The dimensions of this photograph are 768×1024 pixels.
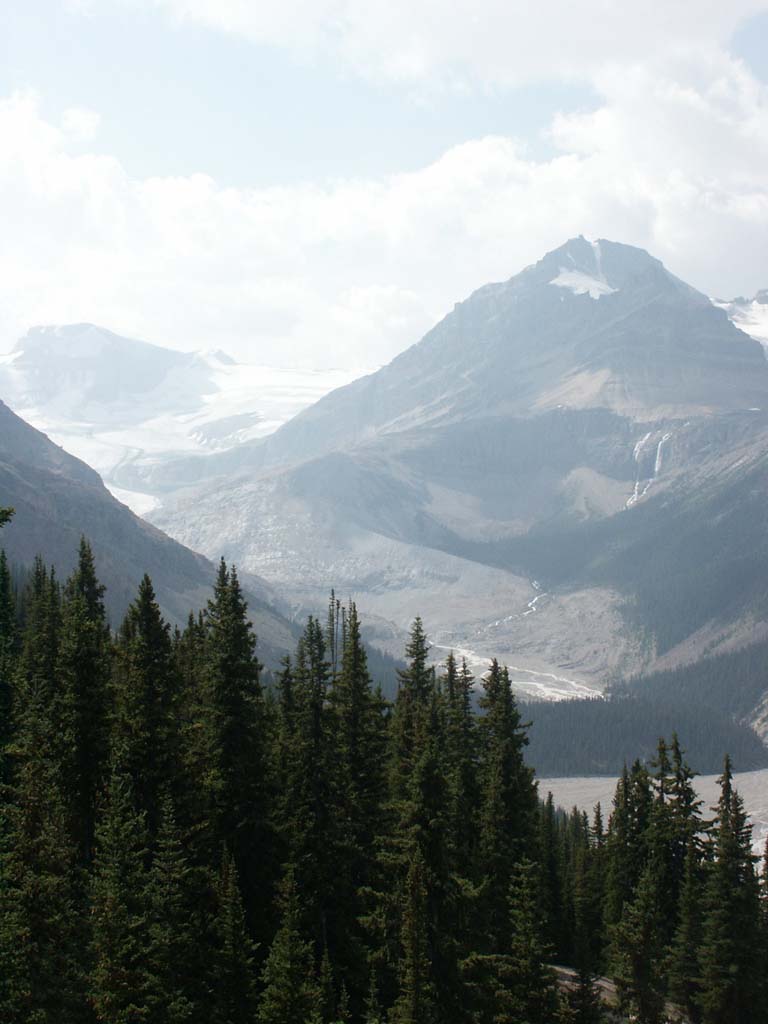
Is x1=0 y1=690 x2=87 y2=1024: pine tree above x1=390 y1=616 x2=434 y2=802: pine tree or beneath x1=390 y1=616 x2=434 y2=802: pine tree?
beneath

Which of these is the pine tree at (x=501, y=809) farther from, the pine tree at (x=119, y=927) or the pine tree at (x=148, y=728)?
the pine tree at (x=119, y=927)

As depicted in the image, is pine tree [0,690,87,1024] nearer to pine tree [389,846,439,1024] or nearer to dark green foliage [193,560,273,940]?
dark green foliage [193,560,273,940]

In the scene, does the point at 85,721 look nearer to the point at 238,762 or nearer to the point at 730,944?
the point at 238,762

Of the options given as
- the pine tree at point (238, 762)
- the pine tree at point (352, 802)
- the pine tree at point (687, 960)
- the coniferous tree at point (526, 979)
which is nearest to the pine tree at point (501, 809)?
the coniferous tree at point (526, 979)

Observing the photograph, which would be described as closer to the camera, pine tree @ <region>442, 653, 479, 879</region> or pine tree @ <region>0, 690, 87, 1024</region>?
pine tree @ <region>0, 690, 87, 1024</region>

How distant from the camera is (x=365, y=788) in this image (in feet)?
173

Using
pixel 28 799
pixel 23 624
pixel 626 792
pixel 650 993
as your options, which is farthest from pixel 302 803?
pixel 23 624

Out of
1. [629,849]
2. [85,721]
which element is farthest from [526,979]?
[629,849]

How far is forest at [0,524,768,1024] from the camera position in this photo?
36.8 meters

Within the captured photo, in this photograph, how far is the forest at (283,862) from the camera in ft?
121

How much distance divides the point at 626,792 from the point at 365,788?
35144 millimetres

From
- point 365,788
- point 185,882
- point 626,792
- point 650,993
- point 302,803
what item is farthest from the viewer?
point 626,792

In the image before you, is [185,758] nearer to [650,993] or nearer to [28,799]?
[28,799]

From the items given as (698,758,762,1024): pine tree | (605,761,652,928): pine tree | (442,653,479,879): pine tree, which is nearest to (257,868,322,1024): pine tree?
(442,653,479,879): pine tree
